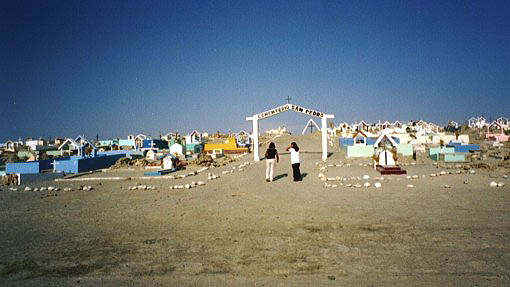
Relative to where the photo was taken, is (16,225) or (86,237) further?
(16,225)

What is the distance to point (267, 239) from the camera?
673 centimetres

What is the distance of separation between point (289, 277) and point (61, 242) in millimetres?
5216

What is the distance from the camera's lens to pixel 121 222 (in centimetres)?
870

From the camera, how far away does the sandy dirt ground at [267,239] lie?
4.98 metres

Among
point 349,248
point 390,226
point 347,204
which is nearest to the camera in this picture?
point 349,248

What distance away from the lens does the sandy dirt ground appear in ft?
16.4

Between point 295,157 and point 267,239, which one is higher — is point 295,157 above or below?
above

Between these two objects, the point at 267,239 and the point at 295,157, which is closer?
the point at 267,239

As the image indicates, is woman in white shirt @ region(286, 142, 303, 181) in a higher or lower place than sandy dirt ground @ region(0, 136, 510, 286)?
higher

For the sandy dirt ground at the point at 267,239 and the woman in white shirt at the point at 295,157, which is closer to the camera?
the sandy dirt ground at the point at 267,239

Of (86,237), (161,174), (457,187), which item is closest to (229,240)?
(86,237)

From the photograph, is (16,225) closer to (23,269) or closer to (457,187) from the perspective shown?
(23,269)

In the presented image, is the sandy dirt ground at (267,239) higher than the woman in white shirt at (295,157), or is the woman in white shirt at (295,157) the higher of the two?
the woman in white shirt at (295,157)

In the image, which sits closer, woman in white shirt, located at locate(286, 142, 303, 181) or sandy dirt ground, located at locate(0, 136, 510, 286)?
sandy dirt ground, located at locate(0, 136, 510, 286)
